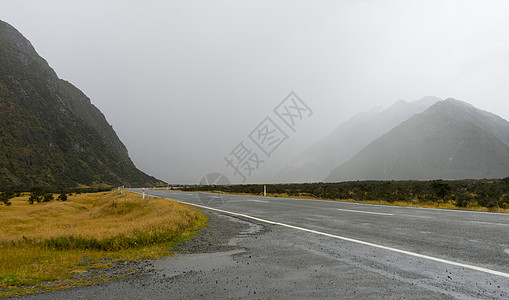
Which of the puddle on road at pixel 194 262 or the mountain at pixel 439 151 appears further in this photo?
the mountain at pixel 439 151

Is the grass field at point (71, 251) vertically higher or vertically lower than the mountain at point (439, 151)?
lower

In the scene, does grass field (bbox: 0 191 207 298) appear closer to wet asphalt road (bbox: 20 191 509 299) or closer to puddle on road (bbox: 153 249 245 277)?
puddle on road (bbox: 153 249 245 277)

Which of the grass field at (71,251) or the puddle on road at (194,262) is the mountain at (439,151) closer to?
the grass field at (71,251)

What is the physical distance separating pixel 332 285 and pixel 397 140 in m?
203

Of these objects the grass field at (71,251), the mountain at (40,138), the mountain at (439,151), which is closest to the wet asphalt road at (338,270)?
the grass field at (71,251)

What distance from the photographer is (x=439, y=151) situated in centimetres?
14988

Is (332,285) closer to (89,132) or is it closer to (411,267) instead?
(411,267)

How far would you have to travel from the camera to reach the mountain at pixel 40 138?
8300 cm

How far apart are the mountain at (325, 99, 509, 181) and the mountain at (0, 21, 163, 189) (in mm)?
140350

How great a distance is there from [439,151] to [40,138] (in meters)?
193

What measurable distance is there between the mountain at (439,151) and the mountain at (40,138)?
140350 millimetres

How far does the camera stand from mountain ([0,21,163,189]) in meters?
83.0

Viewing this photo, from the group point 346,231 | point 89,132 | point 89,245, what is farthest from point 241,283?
point 89,132

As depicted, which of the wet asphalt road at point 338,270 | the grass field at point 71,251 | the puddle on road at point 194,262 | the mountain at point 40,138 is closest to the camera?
the wet asphalt road at point 338,270
